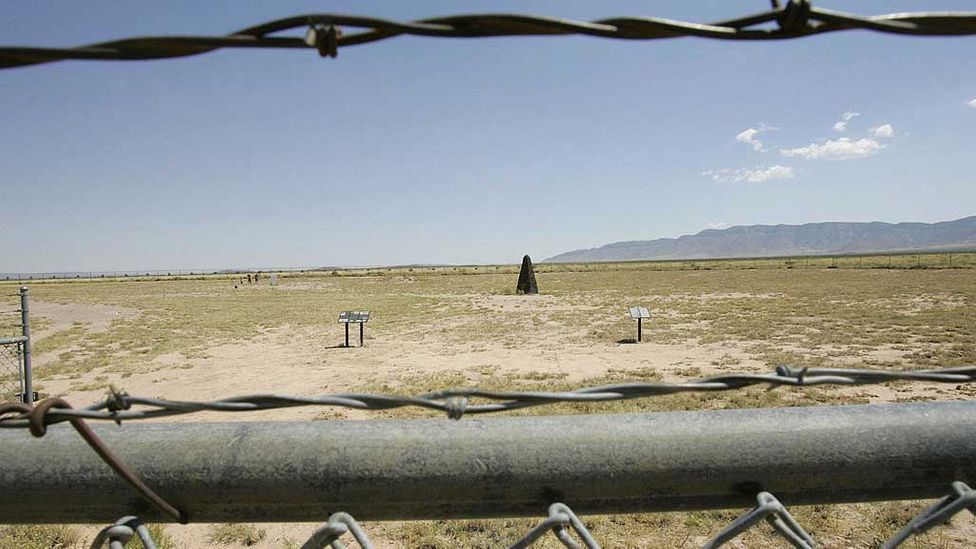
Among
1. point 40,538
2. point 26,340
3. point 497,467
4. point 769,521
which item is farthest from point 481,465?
point 26,340

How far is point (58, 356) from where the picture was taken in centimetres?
1382

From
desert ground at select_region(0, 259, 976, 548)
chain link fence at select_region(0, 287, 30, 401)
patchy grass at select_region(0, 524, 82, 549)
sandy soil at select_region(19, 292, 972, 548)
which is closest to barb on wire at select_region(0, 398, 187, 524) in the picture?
desert ground at select_region(0, 259, 976, 548)

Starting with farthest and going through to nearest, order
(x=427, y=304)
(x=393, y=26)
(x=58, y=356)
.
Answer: (x=427, y=304) → (x=58, y=356) → (x=393, y=26)

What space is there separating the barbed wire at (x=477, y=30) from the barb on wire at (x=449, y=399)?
543 millimetres

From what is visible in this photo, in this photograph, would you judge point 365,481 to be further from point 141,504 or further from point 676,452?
point 676,452

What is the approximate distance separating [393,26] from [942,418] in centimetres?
118

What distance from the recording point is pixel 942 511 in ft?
2.80

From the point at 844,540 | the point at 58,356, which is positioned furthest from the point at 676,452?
the point at 58,356

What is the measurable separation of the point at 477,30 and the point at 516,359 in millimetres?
11294

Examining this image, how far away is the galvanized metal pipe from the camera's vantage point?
0.84 meters

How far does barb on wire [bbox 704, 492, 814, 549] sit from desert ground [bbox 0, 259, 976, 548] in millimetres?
2562

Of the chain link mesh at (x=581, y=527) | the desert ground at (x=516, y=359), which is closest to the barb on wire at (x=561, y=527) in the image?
the chain link mesh at (x=581, y=527)

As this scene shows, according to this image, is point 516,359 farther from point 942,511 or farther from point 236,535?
point 942,511

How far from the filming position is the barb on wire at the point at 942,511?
0.84 m
